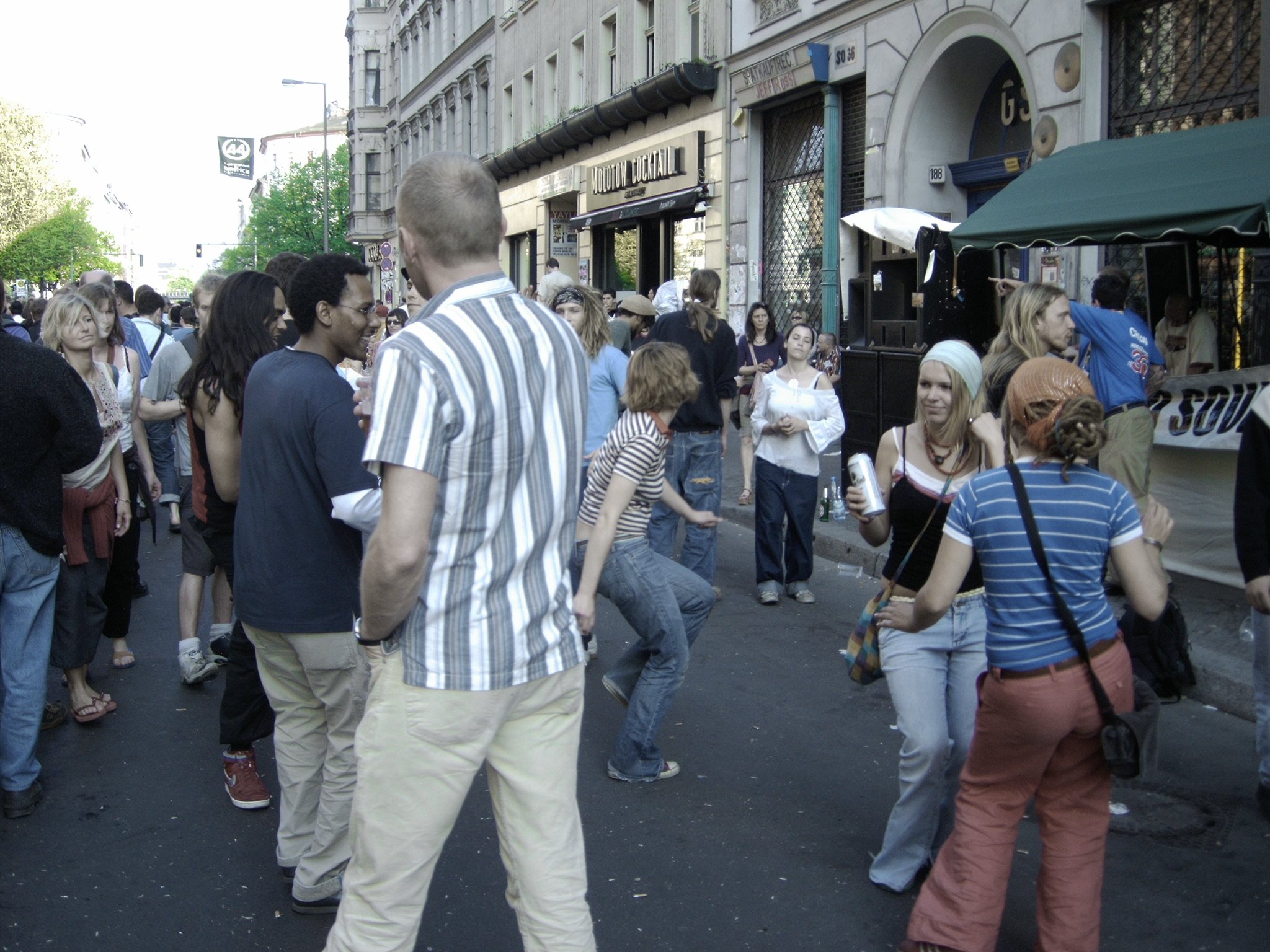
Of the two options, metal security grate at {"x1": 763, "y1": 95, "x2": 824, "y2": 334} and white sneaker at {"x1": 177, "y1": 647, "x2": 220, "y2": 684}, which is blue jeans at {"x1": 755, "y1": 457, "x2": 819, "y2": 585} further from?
metal security grate at {"x1": 763, "y1": 95, "x2": 824, "y2": 334}

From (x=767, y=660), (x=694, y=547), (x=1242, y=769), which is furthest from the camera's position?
(x=694, y=547)

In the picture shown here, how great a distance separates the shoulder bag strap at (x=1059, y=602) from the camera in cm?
296

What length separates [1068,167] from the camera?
8906 mm

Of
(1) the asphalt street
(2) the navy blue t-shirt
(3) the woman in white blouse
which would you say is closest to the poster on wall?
(3) the woman in white blouse

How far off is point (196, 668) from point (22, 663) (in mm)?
1432

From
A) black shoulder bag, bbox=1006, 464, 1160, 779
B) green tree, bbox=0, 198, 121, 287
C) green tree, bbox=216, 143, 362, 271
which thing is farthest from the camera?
green tree, bbox=216, 143, 362, 271

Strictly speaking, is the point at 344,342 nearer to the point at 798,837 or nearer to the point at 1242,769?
the point at 798,837

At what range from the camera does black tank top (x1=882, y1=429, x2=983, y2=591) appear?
147 inches

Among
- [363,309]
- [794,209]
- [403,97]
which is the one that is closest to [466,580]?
[363,309]

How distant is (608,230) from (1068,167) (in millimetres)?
18143

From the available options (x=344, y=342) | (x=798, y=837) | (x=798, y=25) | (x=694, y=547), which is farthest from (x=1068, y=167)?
(x=798, y=25)

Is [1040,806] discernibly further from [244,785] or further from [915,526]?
[244,785]

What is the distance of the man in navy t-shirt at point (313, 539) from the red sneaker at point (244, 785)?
842mm

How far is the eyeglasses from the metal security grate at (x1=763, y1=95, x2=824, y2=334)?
13559 mm
